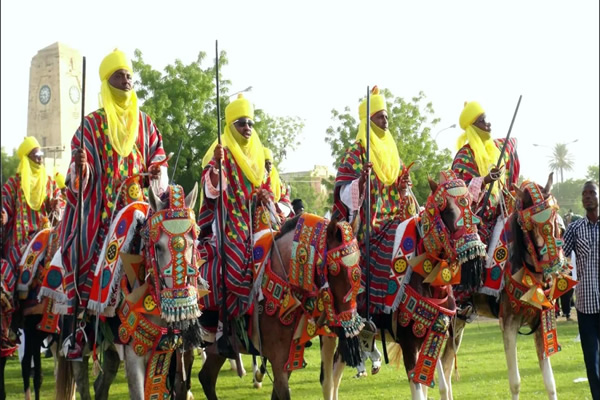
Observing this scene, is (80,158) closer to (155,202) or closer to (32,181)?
(155,202)

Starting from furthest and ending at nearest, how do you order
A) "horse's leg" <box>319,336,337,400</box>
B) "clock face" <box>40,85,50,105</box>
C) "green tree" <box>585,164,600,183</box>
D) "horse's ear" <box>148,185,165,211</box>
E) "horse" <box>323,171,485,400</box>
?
1. "clock face" <box>40,85,50,105</box>
2. "green tree" <box>585,164,600,183</box>
3. "horse's leg" <box>319,336,337,400</box>
4. "horse" <box>323,171,485,400</box>
5. "horse's ear" <box>148,185,165,211</box>

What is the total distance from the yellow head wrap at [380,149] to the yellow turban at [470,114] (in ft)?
4.90

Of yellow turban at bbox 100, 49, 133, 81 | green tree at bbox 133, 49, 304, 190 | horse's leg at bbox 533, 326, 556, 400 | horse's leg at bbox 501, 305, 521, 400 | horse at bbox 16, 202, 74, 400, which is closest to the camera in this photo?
yellow turban at bbox 100, 49, 133, 81

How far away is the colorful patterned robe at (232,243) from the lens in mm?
8375

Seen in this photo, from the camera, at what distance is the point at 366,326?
8320 millimetres

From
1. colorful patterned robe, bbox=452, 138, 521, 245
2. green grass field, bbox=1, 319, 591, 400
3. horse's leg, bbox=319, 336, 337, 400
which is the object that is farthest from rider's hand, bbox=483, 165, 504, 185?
green grass field, bbox=1, 319, 591, 400

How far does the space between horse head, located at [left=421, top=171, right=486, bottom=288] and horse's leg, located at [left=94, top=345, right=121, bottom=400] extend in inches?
126

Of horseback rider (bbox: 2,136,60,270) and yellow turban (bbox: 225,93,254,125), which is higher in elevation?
yellow turban (bbox: 225,93,254,125)

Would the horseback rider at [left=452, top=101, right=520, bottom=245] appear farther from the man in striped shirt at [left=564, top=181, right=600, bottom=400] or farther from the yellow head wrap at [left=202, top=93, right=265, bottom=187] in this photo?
the yellow head wrap at [left=202, top=93, right=265, bottom=187]

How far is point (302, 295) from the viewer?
790cm

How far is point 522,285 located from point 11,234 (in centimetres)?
729

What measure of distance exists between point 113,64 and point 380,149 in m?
3.23

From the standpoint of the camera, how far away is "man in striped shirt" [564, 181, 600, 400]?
8.07 metres

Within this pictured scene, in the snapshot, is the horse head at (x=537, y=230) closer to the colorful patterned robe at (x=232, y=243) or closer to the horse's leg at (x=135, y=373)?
the colorful patterned robe at (x=232, y=243)
